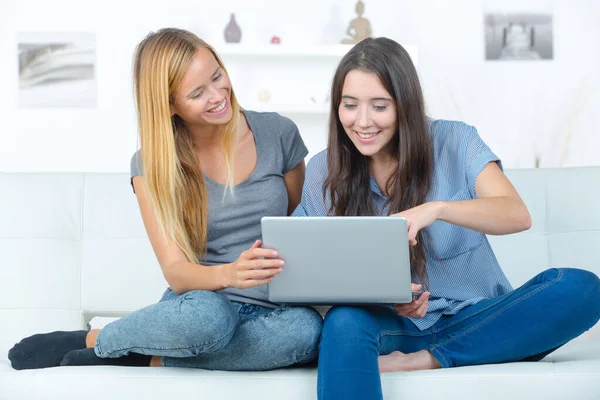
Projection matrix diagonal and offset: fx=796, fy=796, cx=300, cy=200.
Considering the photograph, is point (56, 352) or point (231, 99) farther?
point (231, 99)

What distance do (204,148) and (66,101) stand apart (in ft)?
9.32

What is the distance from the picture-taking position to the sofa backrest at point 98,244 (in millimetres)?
2283

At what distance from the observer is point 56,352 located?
193cm

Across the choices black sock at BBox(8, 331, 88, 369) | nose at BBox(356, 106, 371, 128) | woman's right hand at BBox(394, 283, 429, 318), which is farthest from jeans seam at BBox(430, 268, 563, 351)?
black sock at BBox(8, 331, 88, 369)

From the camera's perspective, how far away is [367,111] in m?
1.91

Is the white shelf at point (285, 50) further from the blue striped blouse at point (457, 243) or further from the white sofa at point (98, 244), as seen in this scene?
the blue striped blouse at point (457, 243)

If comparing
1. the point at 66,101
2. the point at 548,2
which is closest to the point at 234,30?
the point at 66,101

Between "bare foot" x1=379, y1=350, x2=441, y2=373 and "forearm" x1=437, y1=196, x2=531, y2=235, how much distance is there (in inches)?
12.3

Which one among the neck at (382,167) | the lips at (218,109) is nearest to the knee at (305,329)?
the neck at (382,167)

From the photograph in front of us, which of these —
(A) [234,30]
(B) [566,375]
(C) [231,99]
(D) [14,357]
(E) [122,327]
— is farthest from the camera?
(A) [234,30]

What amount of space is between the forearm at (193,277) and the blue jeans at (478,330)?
274 mm

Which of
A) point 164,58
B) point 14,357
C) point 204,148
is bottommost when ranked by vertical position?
point 14,357

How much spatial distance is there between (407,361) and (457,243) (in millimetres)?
341

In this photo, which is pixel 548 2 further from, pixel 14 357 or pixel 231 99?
pixel 14 357
